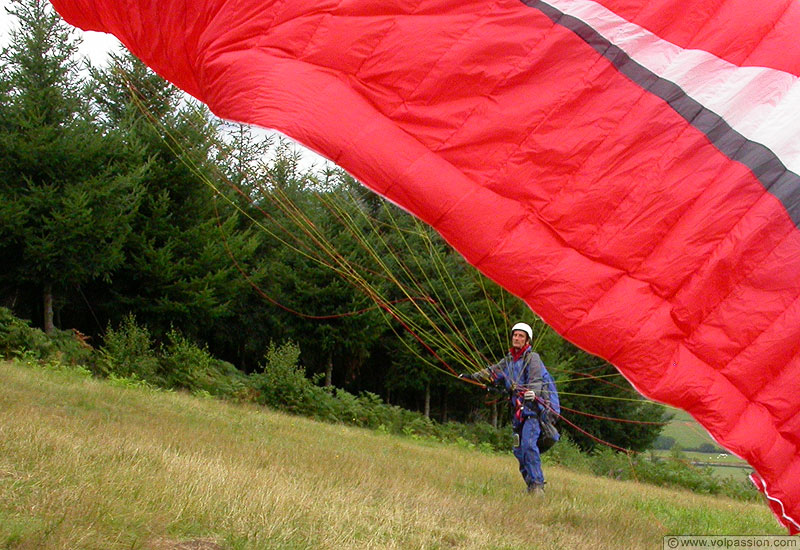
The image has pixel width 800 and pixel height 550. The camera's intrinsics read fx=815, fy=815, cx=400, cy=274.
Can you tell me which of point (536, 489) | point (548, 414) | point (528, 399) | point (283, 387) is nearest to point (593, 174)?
point (528, 399)

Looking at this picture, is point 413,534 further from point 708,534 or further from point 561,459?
point 561,459

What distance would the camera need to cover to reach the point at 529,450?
25.4 ft

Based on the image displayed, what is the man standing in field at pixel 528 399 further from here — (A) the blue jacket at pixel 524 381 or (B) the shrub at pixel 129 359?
(B) the shrub at pixel 129 359

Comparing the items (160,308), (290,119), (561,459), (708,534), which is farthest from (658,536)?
(160,308)

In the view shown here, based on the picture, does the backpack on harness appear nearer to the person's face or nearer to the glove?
the glove

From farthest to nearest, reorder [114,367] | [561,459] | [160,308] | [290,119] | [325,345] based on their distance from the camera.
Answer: [325,345], [160,308], [561,459], [114,367], [290,119]

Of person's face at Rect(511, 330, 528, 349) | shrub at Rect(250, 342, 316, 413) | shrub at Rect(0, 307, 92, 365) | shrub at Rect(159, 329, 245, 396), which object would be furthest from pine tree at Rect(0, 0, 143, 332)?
person's face at Rect(511, 330, 528, 349)

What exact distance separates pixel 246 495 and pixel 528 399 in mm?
3139

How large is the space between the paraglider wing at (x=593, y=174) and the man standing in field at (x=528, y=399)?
291cm

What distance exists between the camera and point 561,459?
1788 centimetres

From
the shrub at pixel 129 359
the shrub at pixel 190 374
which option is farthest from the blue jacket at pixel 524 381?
the shrub at pixel 129 359

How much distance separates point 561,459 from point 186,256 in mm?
10273

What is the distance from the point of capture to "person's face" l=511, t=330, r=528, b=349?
7582 mm

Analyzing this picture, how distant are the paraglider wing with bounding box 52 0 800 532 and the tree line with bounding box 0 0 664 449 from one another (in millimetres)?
8789
